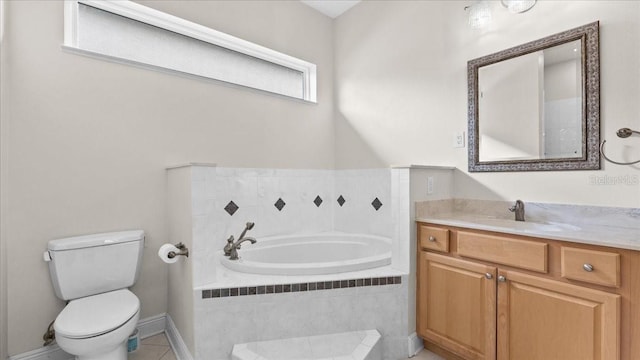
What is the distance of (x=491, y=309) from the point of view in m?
1.55

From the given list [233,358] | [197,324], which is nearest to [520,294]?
[233,358]

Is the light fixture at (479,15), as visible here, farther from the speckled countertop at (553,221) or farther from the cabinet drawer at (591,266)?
the cabinet drawer at (591,266)

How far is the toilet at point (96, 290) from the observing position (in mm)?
1411

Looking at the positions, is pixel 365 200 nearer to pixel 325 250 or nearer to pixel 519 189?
pixel 325 250

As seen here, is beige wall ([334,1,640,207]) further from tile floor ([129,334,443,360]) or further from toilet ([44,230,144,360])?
toilet ([44,230,144,360])

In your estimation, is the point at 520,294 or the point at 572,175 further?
the point at 572,175

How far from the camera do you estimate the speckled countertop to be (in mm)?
1286

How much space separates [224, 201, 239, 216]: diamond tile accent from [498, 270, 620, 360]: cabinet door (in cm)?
194

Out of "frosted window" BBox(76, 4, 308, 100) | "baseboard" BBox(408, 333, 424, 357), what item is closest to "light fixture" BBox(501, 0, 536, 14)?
"frosted window" BBox(76, 4, 308, 100)

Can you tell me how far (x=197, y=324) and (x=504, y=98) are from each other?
7.76ft

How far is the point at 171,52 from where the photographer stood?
7.54 feet

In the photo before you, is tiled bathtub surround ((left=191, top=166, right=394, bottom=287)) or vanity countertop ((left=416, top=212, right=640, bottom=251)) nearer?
vanity countertop ((left=416, top=212, right=640, bottom=251))

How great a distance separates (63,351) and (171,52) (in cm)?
216

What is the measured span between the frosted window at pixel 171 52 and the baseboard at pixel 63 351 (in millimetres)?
1862
